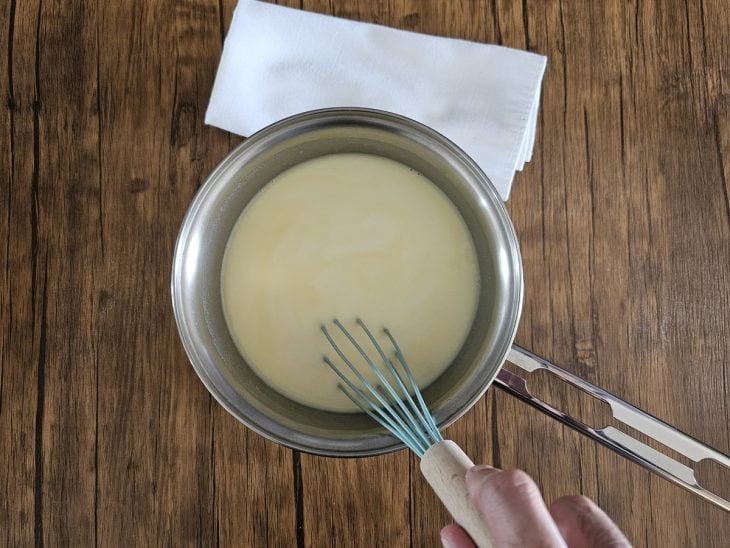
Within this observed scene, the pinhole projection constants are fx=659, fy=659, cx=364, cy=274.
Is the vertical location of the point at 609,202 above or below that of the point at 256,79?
below

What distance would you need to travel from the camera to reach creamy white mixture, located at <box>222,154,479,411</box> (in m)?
0.70

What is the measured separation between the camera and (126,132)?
0.79m

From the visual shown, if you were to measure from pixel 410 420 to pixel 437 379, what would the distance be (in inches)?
3.9

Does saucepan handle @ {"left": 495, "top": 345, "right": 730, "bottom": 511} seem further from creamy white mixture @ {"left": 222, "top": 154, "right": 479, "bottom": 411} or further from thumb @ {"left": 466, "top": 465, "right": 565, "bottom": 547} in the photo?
thumb @ {"left": 466, "top": 465, "right": 565, "bottom": 547}

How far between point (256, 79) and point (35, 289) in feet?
1.18

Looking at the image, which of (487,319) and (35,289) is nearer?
(487,319)

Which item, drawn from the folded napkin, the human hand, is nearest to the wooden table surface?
the folded napkin

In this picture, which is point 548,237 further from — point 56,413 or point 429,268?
point 56,413

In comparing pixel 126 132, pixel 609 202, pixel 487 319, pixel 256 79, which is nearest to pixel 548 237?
pixel 609 202

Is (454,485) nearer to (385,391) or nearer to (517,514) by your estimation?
(517,514)

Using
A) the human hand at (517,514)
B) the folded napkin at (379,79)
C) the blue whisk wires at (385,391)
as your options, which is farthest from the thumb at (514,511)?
the folded napkin at (379,79)

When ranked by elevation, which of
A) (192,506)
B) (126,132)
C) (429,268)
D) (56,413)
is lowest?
(192,506)

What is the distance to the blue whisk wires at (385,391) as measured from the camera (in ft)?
1.99

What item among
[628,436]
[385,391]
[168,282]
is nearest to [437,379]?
[385,391]
